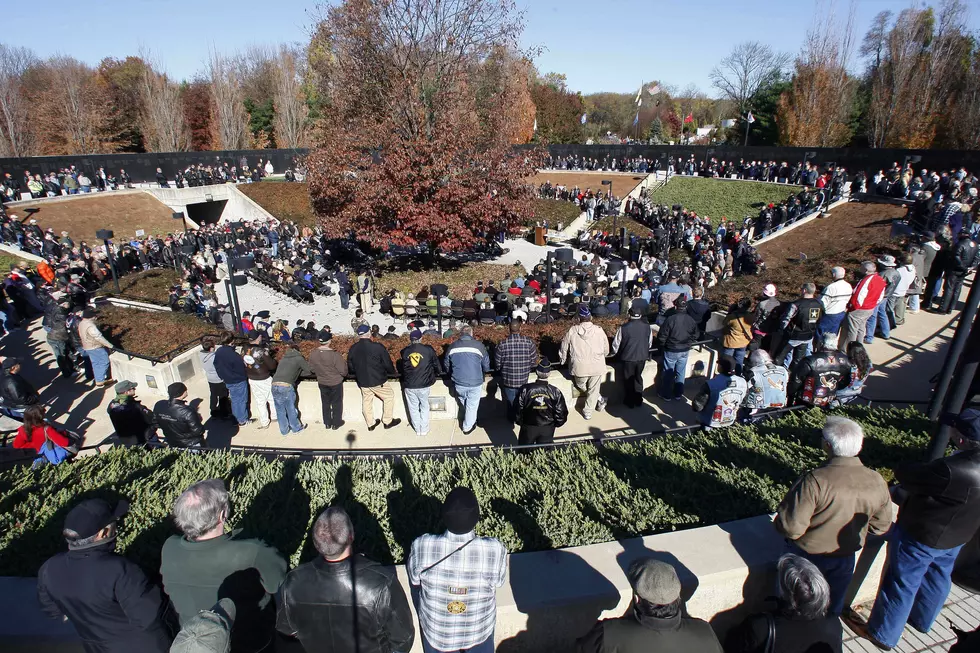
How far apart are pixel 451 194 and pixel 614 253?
8.81 metres

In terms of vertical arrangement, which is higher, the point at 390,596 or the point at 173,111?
the point at 173,111

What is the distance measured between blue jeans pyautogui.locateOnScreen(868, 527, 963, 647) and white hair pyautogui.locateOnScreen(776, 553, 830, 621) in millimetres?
1259

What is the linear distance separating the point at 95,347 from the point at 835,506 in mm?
11859

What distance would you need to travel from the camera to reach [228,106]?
5025 centimetres

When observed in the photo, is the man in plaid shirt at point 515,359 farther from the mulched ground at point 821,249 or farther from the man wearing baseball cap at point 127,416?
the mulched ground at point 821,249

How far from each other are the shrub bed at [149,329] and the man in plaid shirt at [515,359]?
6942 mm

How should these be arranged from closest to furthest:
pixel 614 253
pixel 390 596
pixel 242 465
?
pixel 390 596, pixel 242 465, pixel 614 253

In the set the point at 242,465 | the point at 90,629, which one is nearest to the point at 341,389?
the point at 242,465

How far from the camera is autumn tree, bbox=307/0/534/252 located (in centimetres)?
1723

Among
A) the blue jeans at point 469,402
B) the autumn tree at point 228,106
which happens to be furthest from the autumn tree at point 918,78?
the autumn tree at point 228,106

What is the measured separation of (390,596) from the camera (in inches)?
115

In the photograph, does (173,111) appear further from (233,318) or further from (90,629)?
(90,629)

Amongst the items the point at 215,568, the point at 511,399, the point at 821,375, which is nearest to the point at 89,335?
the point at 511,399

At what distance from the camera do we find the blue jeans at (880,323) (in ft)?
32.2
